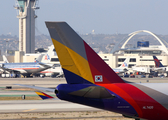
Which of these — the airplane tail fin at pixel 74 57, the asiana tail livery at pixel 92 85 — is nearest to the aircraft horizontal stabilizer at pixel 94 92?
the asiana tail livery at pixel 92 85

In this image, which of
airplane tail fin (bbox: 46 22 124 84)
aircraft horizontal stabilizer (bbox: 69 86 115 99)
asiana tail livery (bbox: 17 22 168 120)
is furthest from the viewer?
airplane tail fin (bbox: 46 22 124 84)

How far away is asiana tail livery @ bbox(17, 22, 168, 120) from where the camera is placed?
15.4 meters

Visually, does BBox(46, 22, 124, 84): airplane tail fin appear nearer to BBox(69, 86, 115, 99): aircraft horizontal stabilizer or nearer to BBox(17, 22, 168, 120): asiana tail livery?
BBox(17, 22, 168, 120): asiana tail livery

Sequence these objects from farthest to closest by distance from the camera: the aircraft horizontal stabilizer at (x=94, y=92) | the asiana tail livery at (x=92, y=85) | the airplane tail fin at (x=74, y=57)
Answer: the airplane tail fin at (x=74, y=57)
the asiana tail livery at (x=92, y=85)
the aircraft horizontal stabilizer at (x=94, y=92)

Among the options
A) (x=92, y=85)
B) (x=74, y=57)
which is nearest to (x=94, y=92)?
(x=92, y=85)

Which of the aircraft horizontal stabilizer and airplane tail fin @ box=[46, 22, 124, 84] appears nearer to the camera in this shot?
the aircraft horizontal stabilizer

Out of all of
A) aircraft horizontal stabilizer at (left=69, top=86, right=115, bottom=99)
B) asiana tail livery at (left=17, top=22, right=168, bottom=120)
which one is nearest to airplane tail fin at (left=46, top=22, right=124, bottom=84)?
asiana tail livery at (left=17, top=22, right=168, bottom=120)

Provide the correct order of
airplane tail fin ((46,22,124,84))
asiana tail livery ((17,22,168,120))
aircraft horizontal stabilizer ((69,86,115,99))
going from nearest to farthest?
aircraft horizontal stabilizer ((69,86,115,99)) < asiana tail livery ((17,22,168,120)) < airplane tail fin ((46,22,124,84))

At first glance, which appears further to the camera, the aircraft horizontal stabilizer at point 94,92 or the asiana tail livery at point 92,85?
the asiana tail livery at point 92,85

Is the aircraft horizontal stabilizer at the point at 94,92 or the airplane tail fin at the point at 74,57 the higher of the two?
the airplane tail fin at the point at 74,57

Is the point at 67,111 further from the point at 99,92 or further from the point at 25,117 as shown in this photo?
the point at 99,92

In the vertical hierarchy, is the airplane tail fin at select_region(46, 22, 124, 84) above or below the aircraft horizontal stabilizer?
above

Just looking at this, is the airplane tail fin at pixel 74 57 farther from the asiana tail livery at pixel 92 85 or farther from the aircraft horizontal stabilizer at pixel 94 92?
the aircraft horizontal stabilizer at pixel 94 92

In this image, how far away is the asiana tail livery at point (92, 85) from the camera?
15406mm
